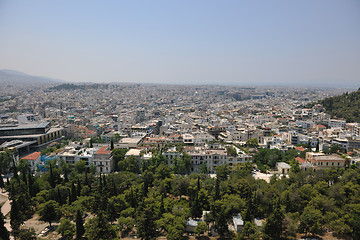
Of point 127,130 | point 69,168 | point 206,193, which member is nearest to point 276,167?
point 206,193

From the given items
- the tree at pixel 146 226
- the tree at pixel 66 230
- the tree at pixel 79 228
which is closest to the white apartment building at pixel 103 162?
the tree at pixel 66 230

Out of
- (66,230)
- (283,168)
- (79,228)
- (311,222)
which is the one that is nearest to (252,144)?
(283,168)

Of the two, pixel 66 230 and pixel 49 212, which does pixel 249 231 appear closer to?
pixel 66 230

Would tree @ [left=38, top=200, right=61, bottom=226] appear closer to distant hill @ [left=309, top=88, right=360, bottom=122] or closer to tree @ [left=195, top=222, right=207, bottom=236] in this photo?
tree @ [left=195, top=222, right=207, bottom=236]

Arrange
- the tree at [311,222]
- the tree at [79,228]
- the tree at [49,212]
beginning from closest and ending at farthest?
the tree at [79,228] < the tree at [311,222] < the tree at [49,212]

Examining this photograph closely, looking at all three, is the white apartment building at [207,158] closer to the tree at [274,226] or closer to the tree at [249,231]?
the tree at [249,231]

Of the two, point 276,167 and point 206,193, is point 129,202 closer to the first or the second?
point 206,193
